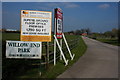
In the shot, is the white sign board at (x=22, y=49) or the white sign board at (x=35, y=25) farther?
the white sign board at (x=35, y=25)

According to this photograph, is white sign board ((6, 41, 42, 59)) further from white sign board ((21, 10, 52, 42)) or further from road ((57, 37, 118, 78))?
road ((57, 37, 118, 78))

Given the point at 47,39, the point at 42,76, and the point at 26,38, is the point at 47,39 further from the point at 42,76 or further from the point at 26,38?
the point at 42,76

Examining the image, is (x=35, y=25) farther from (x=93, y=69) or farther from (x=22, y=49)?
(x=93, y=69)

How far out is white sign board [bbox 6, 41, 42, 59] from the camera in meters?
5.88

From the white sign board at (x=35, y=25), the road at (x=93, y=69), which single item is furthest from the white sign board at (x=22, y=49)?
the road at (x=93, y=69)

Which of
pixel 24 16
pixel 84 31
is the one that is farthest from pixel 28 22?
pixel 84 31

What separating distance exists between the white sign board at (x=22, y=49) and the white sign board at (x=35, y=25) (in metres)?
0.47

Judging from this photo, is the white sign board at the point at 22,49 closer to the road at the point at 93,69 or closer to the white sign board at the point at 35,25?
the white sign board at the point at 35,25

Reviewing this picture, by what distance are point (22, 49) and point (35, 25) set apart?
3.70 feet

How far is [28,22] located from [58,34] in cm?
213

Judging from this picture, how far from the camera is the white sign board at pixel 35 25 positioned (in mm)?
6301

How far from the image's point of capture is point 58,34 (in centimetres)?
806

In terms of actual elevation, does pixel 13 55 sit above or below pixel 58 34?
below

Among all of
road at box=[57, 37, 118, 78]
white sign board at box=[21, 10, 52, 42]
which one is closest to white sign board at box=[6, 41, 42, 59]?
white sign board at box=[21, 10, 52, 42]
